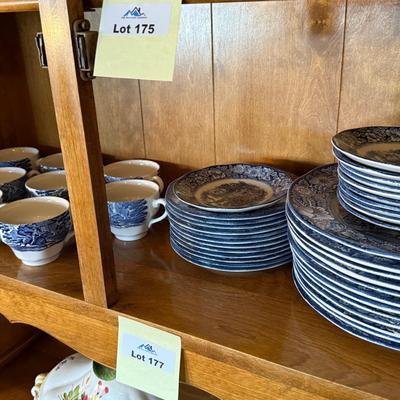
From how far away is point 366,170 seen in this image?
0.52m

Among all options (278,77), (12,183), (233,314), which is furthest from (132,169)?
(233,314)

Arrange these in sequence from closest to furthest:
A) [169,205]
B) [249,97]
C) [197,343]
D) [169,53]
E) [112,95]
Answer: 1. [169,53]
2. [197,343]
3. [169,205]
4. [249,97]
5. [112,95]

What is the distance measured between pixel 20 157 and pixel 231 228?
58cm

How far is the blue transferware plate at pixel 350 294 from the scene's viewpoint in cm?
50

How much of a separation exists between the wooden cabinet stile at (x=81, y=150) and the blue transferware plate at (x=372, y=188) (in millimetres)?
293

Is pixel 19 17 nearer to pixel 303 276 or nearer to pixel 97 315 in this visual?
pixel 97 315

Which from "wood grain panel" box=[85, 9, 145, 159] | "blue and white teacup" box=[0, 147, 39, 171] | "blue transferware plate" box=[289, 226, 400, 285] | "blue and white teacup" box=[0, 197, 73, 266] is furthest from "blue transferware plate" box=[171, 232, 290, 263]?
"blue and white teacup" box=[0, 147, 39, 171]

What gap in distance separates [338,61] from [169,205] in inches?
13.5

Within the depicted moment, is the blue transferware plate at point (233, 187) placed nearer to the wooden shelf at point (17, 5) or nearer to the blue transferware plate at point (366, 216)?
the blue transferware plate at point (366, 216)

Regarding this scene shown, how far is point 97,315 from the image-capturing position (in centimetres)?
65

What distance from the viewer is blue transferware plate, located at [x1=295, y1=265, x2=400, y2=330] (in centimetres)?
51

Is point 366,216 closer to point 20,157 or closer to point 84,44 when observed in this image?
point 84,44

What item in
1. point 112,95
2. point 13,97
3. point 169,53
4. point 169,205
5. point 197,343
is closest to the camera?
point 169,53

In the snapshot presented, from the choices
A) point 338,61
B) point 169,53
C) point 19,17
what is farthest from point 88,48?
point 19,17
